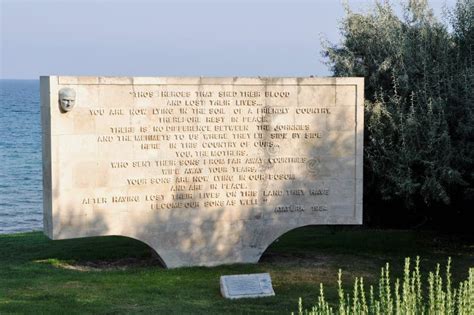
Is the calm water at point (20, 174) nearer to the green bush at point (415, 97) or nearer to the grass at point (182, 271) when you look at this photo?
the grass at point (182, 271)

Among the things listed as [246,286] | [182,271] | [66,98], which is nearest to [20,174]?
[182,271]

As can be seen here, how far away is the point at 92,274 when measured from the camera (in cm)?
1422

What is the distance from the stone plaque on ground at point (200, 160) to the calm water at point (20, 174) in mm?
16104

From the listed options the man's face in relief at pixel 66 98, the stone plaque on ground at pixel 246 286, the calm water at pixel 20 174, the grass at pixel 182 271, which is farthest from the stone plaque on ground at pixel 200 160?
the calm water at pixel 20 174

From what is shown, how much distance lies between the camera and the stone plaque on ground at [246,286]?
41.9ft

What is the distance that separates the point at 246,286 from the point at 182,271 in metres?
1.91

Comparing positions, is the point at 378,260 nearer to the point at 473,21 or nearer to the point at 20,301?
the point at 473,21

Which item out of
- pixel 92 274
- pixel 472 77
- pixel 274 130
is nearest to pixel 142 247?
pixel 92 274

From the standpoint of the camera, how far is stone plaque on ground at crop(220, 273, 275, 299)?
12758 millimetres

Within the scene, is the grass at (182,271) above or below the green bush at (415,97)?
below

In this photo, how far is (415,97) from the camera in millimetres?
15664

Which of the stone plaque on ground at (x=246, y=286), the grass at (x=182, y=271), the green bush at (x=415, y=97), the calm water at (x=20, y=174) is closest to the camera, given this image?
the grass at (x=182, y=271)

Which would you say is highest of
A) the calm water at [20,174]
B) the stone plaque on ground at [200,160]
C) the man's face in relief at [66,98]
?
the man's face in relief at [66,98]

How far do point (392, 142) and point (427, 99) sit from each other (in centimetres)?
114
